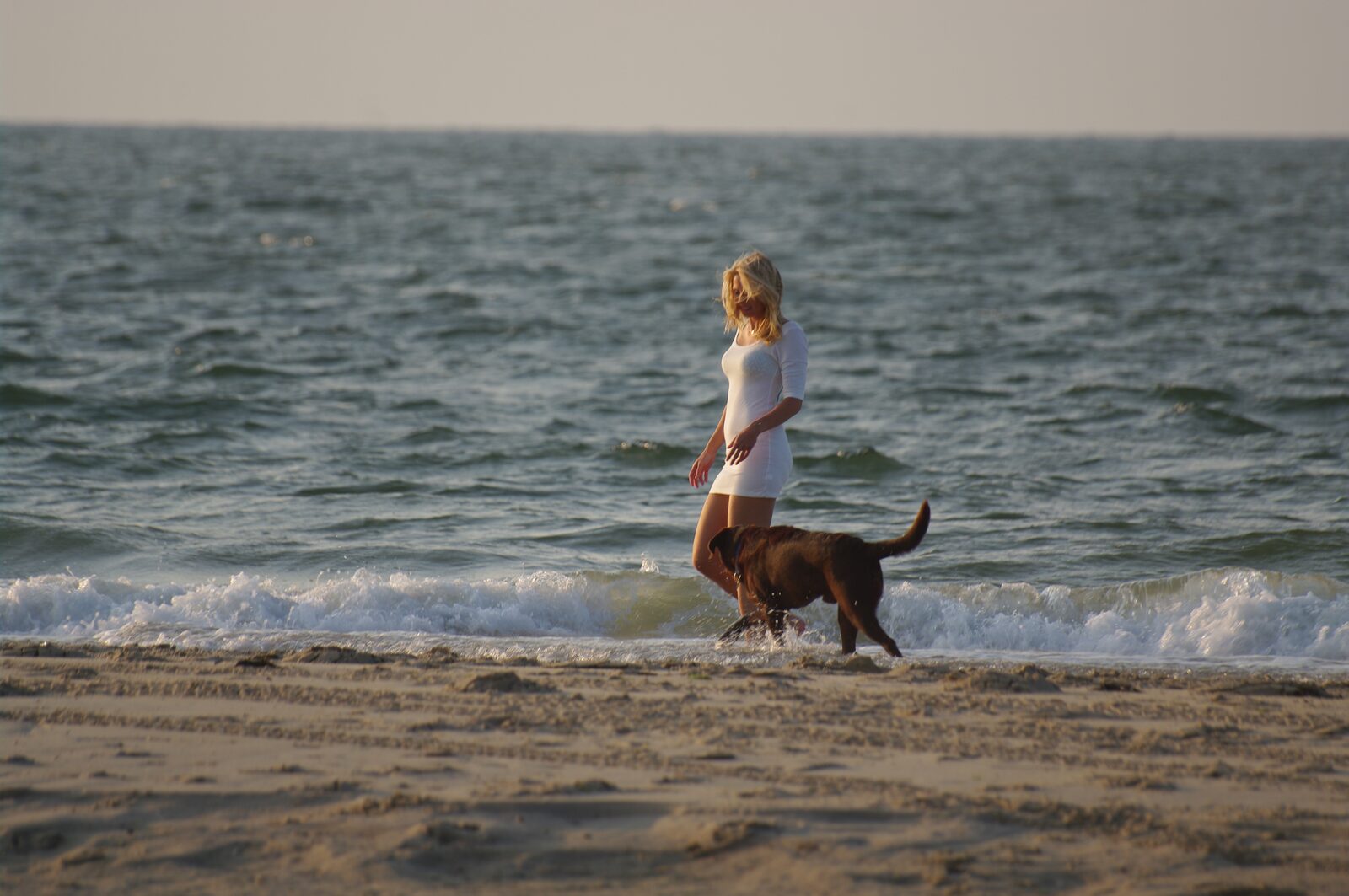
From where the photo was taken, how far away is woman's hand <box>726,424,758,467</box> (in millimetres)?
6012

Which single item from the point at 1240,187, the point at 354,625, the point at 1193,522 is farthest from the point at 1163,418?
the point at 1240,187

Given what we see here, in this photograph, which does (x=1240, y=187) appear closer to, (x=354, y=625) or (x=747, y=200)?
(x=747, y=200)

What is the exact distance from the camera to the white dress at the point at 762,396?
20.0 ft

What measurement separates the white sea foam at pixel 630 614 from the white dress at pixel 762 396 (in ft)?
3.92

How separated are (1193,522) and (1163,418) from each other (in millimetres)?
3502

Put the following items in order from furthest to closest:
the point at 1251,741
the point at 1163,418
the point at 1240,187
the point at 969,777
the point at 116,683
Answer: the point at 1240,187 < the point at 1163,418 < the point at 116,683 < the point at 1251,741 < the point at 969,777

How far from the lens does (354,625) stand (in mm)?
7527

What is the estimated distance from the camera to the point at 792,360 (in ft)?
20.0

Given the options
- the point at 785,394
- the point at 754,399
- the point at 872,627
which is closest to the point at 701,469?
the point at 754,399

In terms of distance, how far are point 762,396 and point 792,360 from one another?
22 cm

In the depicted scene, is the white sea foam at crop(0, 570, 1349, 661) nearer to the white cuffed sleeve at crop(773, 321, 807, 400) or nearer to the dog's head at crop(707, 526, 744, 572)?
the dog's head at crop(707, 526, 744, 572)

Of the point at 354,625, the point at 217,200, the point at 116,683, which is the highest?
the point at 217,200

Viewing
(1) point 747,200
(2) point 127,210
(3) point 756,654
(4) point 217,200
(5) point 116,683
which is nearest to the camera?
(5) point 116,683

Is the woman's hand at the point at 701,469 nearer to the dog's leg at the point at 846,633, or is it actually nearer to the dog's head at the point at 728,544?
the dog's head at the point at 728,544
